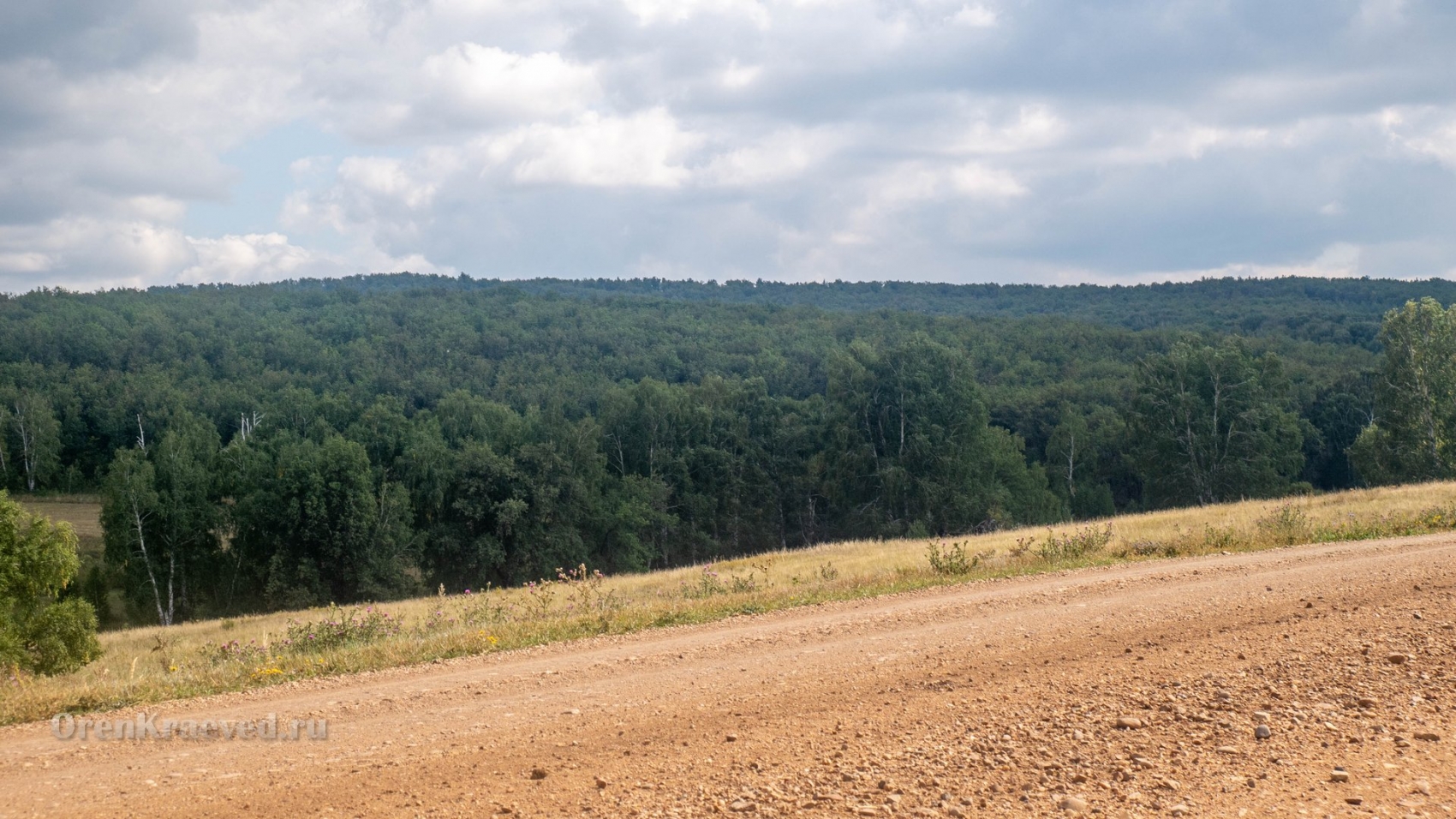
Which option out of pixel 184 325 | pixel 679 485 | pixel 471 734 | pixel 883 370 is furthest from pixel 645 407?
pixel 184 325

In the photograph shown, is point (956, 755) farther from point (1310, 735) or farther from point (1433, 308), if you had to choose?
point (1433, 308)

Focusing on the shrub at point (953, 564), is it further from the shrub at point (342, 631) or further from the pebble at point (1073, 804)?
the pebble at point (1073, 804)

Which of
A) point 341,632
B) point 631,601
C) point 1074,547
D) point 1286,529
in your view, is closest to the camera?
point 341,632

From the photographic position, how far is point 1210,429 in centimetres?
5166

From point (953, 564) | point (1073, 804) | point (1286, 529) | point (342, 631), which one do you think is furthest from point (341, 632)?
point (1286, 529)

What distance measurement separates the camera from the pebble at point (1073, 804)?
5480 millimetres

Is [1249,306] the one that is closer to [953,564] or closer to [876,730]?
[953,564]

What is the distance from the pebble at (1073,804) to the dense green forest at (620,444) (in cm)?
4154

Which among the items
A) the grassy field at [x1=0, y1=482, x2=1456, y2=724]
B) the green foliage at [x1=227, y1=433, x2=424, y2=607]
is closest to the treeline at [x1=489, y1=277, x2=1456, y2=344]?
the green foliage at [x1=227, y1=433, x2=424, y2=607]

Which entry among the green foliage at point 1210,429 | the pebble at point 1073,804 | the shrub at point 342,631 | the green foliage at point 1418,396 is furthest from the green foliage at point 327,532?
the pebble at point 1073,804

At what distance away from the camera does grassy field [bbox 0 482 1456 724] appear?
29.6ft

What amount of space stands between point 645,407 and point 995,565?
56.7 metres

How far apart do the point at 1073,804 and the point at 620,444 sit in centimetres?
6528

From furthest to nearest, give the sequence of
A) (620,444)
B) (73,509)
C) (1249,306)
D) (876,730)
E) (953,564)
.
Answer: (1249,306) < (73,509) < (620,444) < (953,564) < (876,730)
